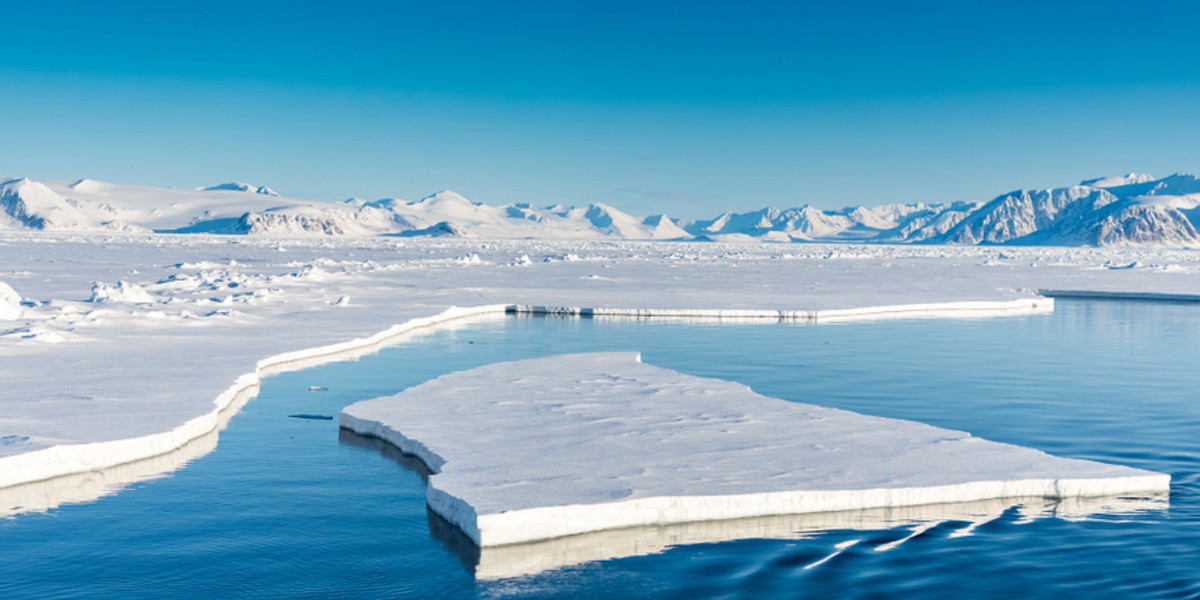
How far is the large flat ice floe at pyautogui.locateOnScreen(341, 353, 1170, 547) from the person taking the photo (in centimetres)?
793

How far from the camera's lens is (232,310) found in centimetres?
2105

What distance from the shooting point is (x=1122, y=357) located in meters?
19.0

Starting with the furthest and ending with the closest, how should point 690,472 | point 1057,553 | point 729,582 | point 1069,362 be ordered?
point 1069,362
point 690,472
point 1057,553
point 729,582

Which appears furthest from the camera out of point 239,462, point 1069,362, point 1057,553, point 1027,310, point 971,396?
point 1027,310

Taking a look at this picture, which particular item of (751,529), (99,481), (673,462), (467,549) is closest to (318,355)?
(99,481)

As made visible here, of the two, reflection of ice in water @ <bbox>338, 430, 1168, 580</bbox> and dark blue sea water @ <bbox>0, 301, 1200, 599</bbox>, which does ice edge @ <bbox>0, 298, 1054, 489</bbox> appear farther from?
reflection of ice in water @ <bbox>338, 430, 1168, 580</bbox>

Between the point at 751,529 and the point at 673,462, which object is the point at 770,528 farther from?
the point at 673,462

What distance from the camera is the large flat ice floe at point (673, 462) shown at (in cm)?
→ 793

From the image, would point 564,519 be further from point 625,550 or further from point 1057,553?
point 1057,553

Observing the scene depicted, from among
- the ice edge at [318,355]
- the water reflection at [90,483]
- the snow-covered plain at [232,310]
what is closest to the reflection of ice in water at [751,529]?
the water reflection at [90,483]

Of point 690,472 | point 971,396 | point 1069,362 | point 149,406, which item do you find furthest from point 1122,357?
point 149,406

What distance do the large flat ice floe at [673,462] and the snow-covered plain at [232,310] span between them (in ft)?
7.95

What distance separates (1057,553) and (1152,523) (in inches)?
46.1

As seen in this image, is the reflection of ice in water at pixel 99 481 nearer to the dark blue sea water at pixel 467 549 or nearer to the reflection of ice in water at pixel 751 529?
the dark blue sea water at pixel 467 549
